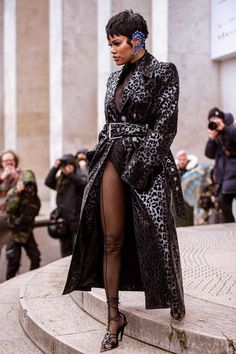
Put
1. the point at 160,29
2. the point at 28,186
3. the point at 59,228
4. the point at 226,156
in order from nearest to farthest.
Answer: the point at 28,186
the point at 226,156
the point at 59,228
the point at 160,29

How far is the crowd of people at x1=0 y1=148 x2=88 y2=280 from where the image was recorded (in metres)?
7.91

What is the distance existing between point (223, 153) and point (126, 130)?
497 cm

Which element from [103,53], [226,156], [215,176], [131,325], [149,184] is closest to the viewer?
[149,184]

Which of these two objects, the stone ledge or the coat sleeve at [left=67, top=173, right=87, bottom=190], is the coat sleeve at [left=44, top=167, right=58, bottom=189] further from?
the stone ledge

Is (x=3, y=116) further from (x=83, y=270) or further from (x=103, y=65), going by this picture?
(x=83, y=270)

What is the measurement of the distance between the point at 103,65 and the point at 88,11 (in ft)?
9.42

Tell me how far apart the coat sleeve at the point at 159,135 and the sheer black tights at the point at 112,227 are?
0.12 meters

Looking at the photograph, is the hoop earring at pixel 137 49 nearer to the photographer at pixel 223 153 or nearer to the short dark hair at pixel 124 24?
the short dark hair at pixel 124 24

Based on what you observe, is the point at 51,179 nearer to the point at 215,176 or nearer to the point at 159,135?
the point at 215,176

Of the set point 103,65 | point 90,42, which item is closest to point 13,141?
point 90,42

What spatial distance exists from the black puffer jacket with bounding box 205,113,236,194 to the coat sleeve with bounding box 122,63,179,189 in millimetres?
4377

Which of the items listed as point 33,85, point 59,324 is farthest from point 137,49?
point 33,85

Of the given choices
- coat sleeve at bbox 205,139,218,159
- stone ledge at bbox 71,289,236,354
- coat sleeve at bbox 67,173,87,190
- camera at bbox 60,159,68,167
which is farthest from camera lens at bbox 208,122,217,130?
stone ledge at bbox 71,289,236,354

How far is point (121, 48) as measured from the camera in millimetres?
3496
